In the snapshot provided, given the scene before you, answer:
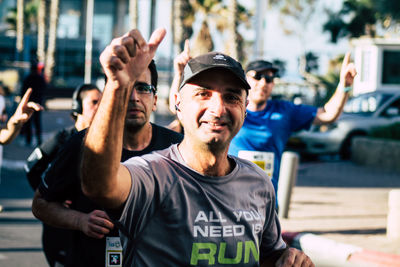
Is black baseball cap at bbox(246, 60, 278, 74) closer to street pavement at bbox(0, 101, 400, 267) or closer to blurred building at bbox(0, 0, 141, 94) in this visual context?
street pavement at bbox(0, 101, 400, 267)

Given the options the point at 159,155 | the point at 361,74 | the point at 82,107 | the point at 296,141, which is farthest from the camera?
the point at 361,74

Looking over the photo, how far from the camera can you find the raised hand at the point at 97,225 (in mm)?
3070

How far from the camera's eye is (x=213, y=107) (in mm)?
2520

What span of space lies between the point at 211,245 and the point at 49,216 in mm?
1369

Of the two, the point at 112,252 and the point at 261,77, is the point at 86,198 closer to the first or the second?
the point at 112,252

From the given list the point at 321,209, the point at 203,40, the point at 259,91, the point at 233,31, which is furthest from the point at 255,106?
the point at 203,40

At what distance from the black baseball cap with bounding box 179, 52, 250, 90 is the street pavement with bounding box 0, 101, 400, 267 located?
172 inches

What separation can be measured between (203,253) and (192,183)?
0.90 ft

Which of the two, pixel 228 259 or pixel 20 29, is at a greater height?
pixel 228 259

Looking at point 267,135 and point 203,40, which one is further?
point 203,40

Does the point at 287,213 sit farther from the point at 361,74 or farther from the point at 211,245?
the point at 361,74

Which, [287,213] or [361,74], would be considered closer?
[287,213]

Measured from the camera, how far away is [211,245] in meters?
2.41

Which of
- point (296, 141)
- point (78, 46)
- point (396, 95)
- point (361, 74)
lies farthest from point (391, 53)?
point (78, 46)
